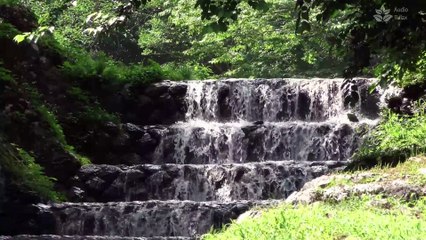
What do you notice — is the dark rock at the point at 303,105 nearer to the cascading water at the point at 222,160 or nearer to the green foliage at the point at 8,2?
the cascading water at the point at 222,160

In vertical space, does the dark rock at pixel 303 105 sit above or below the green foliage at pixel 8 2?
below

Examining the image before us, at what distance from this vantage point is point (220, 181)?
1362 cm

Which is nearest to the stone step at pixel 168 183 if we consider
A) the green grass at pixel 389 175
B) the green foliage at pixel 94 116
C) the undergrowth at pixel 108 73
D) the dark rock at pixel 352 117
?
the green foliage at pixel 94 116

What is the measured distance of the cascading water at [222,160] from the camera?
11297mm

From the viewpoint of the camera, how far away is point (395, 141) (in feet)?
36.5

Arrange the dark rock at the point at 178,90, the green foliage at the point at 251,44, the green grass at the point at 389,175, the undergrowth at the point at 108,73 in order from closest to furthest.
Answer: the green grass at the point at 389,175
the undergrowth at the point at 108,73
the dark rock at the point at 178,90
the green foliage at the point at 251,44

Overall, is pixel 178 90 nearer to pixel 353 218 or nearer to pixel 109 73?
pixel 109 73

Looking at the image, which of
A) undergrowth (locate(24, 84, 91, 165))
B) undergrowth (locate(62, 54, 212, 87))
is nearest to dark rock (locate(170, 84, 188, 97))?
undergrowth (locate(62, 54, 212, 87))

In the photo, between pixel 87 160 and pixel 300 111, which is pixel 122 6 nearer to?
pixel 87 160

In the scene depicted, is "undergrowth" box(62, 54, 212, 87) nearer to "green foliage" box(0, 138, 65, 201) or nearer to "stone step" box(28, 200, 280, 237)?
"green foliage" box(0, 138, 65, 201)

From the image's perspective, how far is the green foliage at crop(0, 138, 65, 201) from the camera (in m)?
12.2

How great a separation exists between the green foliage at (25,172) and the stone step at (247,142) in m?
3.52

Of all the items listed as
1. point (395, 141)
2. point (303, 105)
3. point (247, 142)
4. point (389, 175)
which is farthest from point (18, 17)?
point (389, 175)

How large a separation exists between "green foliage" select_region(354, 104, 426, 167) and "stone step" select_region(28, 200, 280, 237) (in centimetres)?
228
